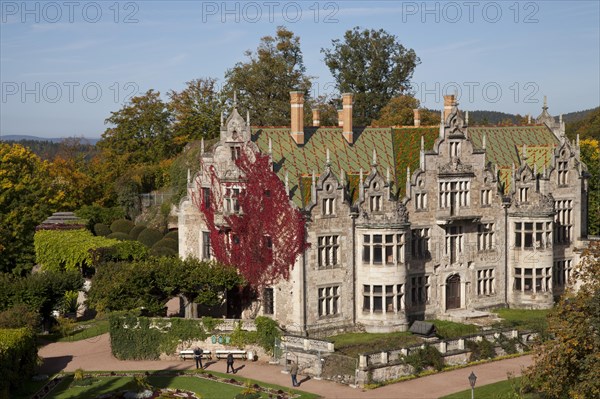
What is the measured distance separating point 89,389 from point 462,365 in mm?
18785

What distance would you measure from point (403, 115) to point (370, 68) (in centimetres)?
1620

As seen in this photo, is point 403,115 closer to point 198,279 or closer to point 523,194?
point 523,194

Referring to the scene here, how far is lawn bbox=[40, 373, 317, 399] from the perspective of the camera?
138ft

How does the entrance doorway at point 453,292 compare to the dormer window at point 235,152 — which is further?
the entrance doorway at point 453,292

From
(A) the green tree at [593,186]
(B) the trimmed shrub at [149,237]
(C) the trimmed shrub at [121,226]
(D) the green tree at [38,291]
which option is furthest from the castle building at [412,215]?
(C) the trimmed shrub at [121,226]

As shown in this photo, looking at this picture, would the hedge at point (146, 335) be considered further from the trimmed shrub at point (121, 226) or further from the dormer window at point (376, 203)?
the trimmed shrub at point (121, 226)

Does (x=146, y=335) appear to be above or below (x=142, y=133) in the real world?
below

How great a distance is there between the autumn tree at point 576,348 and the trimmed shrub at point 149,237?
43777mm

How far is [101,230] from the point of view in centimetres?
8025

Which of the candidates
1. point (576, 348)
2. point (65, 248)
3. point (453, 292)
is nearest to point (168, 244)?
point (65, 248)

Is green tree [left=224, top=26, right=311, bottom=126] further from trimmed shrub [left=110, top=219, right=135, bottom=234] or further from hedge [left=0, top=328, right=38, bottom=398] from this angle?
hedge [left=0, top=328, right=38, bottom=398]

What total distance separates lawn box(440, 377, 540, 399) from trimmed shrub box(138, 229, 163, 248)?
37.3 metres

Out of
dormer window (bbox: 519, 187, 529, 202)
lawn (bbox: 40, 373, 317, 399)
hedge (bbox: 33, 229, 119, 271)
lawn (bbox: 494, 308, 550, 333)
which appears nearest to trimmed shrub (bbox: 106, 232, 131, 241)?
hedge (bbox: 33, 229, 119, 271)

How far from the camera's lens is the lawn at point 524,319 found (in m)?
51.7
